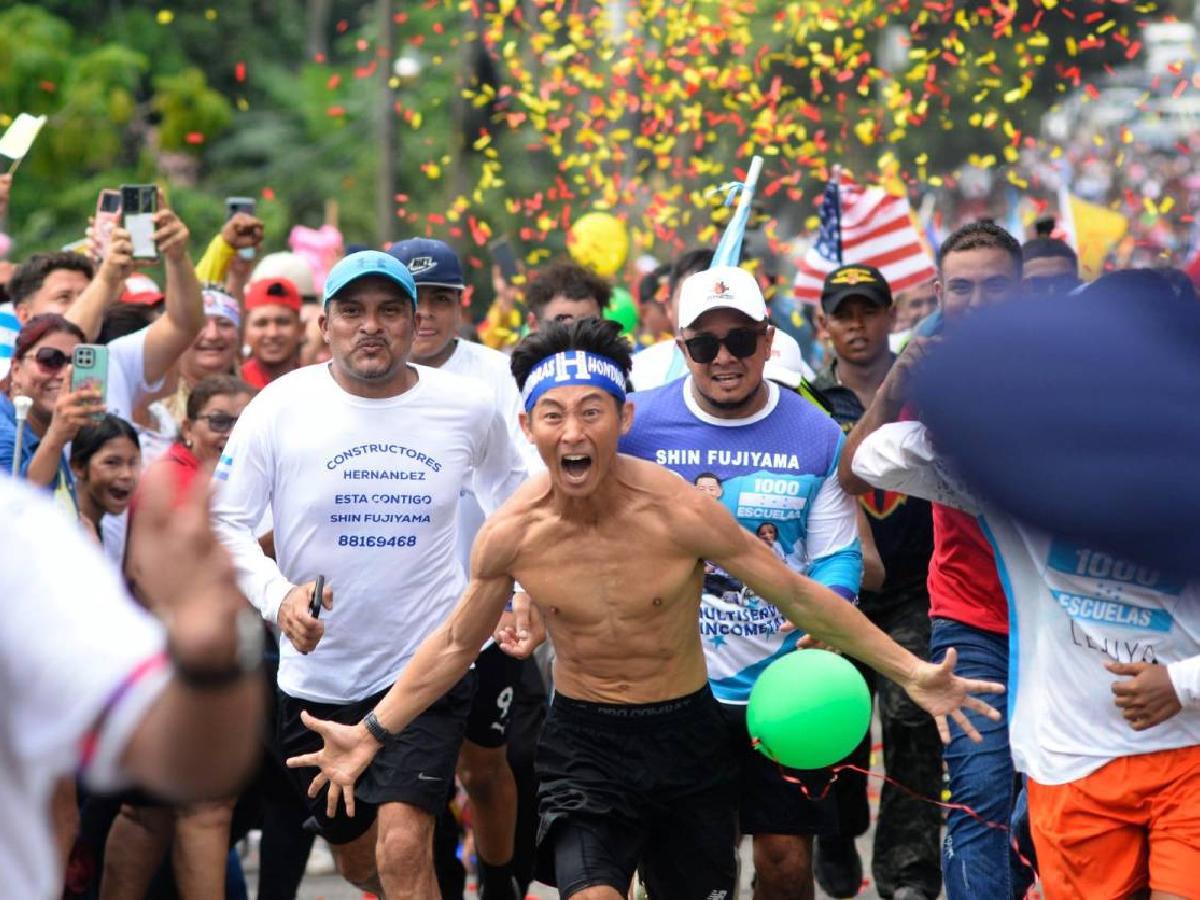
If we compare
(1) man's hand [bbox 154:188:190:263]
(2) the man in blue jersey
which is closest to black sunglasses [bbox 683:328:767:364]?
(2) the man in blue jersey

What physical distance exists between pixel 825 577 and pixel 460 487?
4.35 feet

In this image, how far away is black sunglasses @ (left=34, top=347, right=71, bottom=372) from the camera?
744 centimetres

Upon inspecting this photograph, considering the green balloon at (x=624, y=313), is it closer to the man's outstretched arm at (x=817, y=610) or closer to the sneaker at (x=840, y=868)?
the sneaker at (x=840, y=868)

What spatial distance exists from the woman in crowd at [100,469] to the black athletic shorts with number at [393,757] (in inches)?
41.2

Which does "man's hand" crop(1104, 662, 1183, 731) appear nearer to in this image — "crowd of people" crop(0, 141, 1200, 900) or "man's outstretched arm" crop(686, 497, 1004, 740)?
"crowd of people" crop(0, 141, 1200, 900)

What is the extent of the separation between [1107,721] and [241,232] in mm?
5070

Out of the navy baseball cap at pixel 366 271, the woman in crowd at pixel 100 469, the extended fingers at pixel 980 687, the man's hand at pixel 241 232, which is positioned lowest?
the extended fingers at pixel 980 687

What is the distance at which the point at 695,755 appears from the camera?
20.0 ft

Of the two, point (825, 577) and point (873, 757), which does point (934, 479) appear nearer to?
point (825, 577)

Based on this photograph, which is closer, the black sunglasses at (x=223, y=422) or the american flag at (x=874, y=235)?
the black sunglasses at (x=223, y=422)

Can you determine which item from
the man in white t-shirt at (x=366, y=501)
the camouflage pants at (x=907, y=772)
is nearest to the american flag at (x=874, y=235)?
the camouflage pants at (x=907, y=772)

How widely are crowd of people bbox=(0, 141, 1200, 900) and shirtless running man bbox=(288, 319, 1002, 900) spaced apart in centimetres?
1

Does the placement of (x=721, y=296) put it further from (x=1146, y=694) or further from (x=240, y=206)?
(x=240, y=206)

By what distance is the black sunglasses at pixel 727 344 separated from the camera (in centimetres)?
659
